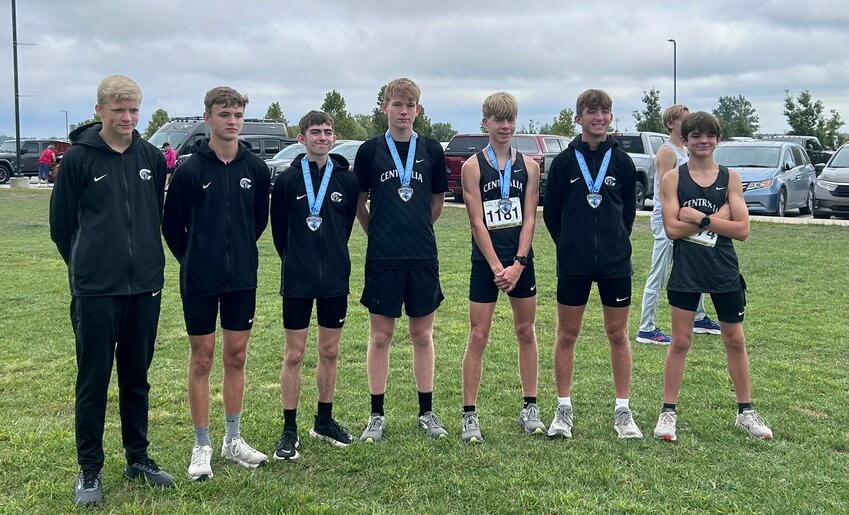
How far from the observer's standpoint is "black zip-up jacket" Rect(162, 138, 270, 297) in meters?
3.98

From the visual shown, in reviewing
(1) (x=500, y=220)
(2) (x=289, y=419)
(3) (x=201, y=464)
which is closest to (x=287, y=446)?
(2) (x=289, y=419)

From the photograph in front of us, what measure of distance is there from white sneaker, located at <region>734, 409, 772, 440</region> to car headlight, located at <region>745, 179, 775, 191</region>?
1270cm

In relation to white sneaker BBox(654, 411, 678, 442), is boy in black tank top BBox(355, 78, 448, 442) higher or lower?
higher

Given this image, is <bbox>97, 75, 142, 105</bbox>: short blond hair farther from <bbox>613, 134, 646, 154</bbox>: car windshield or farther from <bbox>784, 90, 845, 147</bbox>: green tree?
<bbox>784, 90, 845, 147</bbox>: green tree

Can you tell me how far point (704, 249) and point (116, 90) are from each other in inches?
134

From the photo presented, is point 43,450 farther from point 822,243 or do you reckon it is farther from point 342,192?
point 822,243

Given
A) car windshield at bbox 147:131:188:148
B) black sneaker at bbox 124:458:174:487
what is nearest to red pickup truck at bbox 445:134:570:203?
car windshield at bbox 147:131:188:148

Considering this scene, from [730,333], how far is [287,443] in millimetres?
2727

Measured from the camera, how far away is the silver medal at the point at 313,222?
14.1 feet

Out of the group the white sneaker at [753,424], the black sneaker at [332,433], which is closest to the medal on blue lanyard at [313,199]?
the black sneaker at [332,433]

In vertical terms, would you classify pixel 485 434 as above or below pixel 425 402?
below

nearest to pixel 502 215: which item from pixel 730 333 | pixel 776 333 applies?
pixel 730 333

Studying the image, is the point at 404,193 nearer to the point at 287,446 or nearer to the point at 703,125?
the point at 287,446

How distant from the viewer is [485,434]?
4609 millimetres
